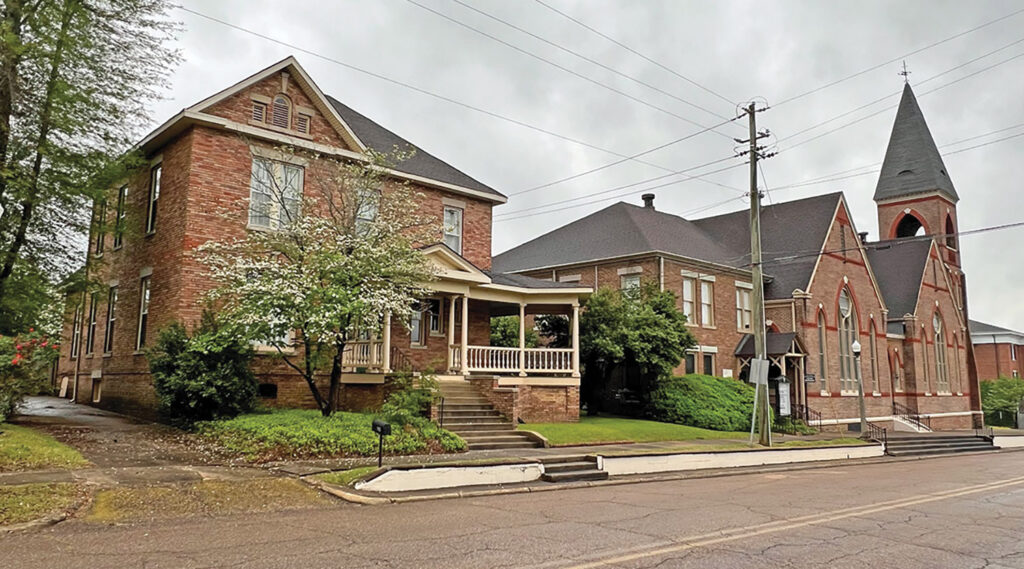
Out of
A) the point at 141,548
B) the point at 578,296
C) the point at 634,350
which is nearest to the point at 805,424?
the point at 634,350

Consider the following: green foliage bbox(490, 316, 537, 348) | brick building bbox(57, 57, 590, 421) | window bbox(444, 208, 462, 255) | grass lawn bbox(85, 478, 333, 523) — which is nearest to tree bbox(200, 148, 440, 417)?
brick building bbox(57, 57, 590, 421)

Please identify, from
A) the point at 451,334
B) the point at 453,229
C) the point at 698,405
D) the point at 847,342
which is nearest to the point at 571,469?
the point at 451,334

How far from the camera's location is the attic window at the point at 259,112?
784 inches

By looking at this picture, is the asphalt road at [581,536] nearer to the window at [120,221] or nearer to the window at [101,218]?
the window at [101,218]

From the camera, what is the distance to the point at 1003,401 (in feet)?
192

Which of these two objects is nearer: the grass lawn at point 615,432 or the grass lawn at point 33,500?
the grass lawn at point 33,500

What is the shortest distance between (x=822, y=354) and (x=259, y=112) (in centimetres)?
2835

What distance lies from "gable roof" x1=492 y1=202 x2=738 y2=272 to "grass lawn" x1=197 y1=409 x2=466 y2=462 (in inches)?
677

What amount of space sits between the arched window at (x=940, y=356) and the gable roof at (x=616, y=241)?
60.6ft

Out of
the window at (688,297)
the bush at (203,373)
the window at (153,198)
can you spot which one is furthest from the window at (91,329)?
the window at (688,297)

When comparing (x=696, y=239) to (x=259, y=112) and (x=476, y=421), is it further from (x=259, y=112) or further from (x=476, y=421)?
(x=259, y=112)

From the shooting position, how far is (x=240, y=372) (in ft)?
55.0

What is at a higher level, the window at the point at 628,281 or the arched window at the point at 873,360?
the window at the point at 628,281

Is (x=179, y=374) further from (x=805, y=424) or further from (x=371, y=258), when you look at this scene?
(x=805, y=424)
